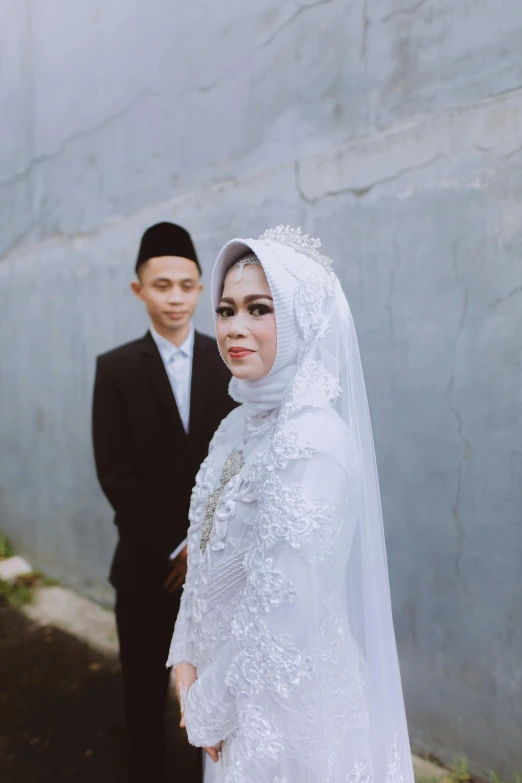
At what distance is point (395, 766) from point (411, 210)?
1.91 metres

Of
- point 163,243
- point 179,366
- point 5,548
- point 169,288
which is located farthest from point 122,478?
point 5,548

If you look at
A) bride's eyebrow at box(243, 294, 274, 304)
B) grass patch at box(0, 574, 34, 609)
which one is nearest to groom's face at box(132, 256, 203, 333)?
bride's eyebrow at box(243, 294, 274, 304)

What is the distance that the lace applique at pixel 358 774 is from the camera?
1.25 meters

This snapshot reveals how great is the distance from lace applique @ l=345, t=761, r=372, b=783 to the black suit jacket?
1.14 metres

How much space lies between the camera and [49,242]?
444 centimetres

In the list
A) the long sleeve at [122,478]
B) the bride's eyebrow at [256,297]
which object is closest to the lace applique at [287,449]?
the bride's eyebrow at [256,297]

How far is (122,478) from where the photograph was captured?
2.26m

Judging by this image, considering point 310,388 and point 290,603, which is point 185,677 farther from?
point 310,388

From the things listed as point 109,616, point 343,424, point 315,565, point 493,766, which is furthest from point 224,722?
point 109,616

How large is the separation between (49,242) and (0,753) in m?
3.32

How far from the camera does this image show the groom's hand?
7.26ft

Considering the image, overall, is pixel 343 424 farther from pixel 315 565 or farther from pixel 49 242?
pixel 49 242

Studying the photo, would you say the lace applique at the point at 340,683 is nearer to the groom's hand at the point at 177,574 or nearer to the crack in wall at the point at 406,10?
the groom's hand at the point at 177,574

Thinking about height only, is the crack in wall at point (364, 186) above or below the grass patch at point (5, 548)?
above
